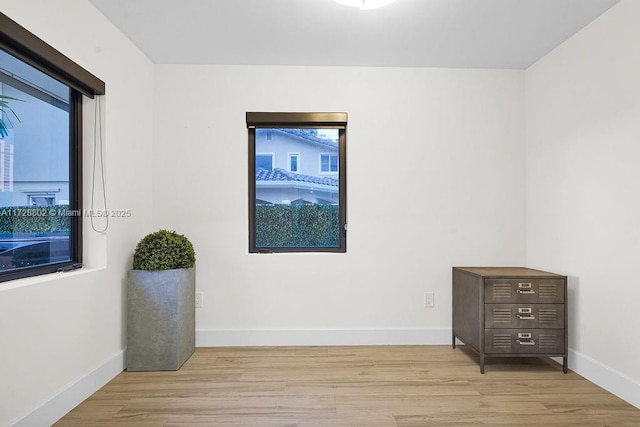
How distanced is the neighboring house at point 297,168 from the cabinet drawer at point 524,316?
5.02ft

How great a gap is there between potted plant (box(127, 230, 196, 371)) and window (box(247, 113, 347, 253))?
2.72ft

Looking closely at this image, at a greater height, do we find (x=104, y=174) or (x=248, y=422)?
(x=104, y=174)

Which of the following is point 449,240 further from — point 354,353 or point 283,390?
point 283,390

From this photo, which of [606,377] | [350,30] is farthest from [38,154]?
[606,377]

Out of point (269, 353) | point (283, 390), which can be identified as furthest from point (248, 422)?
point (269, 353)

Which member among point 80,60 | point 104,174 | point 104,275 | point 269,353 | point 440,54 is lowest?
point 269,353

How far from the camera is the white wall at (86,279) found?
189cm

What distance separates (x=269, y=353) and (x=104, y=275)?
4.43 feet

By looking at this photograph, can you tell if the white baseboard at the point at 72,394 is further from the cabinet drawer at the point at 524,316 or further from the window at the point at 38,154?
the cabinet drawer at the point at 524,316

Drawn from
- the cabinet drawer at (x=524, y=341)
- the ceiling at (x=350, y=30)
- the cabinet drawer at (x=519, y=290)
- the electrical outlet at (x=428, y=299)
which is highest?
the ceiling at (x=350, y=30)

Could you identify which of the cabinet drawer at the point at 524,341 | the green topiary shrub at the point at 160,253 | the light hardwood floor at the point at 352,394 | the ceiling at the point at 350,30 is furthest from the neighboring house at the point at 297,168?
the cabinet drawer at the point at 524,341

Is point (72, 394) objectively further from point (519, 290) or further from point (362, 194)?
point (519, 290)

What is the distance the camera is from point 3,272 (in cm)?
196

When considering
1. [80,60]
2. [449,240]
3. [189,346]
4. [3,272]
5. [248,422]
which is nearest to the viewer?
[3,272]
